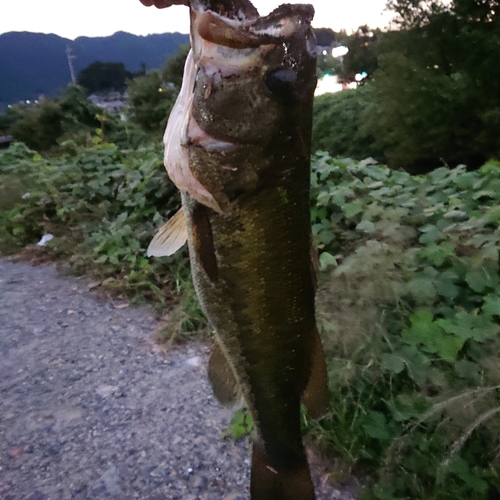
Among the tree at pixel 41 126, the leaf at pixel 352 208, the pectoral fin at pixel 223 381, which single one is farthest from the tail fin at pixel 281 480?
the tree at pixel 41 126

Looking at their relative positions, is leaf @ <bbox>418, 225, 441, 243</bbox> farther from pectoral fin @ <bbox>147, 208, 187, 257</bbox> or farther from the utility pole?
the utility pole

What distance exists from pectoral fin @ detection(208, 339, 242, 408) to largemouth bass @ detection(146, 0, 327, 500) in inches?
3.3

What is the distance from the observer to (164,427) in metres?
2.89

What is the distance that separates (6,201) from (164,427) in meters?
5.60

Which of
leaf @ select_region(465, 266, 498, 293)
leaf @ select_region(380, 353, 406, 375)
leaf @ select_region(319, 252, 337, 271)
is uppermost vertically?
leaf @ select_region(465, 266, 498, 293)

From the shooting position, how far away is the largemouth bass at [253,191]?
1082 millimetres

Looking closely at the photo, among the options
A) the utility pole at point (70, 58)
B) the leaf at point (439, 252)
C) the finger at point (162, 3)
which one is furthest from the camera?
the utility pole at point (70, 58)

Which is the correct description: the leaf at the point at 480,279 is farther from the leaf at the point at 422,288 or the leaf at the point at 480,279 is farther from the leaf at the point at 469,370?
the leaf at the point at 469,370

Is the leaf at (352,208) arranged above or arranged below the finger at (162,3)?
below

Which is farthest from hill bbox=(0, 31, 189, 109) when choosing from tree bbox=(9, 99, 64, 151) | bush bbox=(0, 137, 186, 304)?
bush bbox=(0, 137, 186, 304)

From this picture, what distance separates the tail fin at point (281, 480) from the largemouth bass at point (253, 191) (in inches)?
7.5

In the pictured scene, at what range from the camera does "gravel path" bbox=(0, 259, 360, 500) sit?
2.49 m

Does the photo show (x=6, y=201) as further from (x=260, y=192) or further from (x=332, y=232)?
(x=260, y=192)

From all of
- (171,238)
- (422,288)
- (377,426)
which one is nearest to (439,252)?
(422,288)
